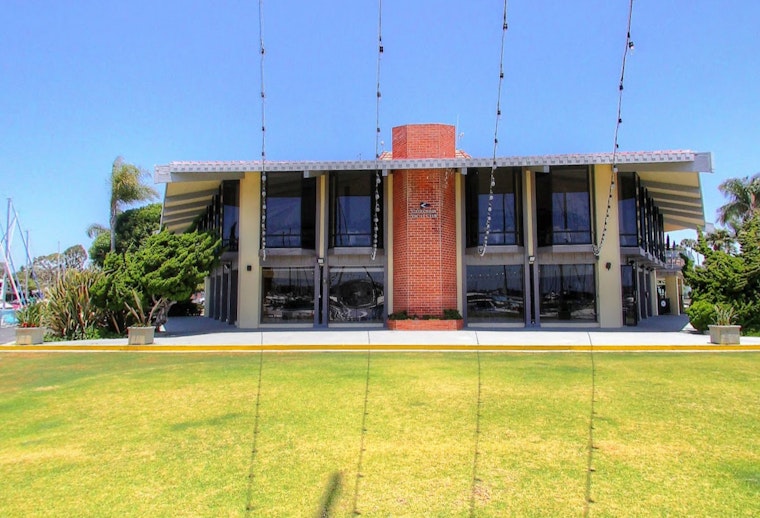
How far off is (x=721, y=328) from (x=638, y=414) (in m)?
8.78

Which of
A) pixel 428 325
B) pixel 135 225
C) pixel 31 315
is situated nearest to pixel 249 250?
pixel 31 315

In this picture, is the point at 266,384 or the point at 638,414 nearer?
the point at 638,414

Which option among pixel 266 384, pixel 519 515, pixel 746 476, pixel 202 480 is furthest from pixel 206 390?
pixel 746 476

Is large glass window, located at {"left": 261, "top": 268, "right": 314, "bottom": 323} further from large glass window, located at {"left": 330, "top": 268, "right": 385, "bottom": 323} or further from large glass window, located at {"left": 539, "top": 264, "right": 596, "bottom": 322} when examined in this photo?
large glass window, located at {"left": 539, "top": 264, "right": 596, "bottom": 322}

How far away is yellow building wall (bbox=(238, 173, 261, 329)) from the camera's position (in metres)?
20.2

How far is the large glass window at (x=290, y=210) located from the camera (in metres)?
20.2

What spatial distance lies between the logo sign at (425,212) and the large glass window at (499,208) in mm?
1917

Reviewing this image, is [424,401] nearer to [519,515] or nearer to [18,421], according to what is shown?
[519,515]

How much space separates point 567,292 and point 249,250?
12.0 meters

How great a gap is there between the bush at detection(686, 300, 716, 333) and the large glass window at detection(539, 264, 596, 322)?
363 cm

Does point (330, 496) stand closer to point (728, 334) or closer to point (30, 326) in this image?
point (728, 334)

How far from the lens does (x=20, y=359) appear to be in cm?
1238

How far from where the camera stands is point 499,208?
1981 cm

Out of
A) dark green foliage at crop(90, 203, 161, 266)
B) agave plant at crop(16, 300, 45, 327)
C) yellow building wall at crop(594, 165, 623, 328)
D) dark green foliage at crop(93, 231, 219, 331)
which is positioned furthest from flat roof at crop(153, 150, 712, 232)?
dark green foliage at crop(90, 203, 161, 266)
